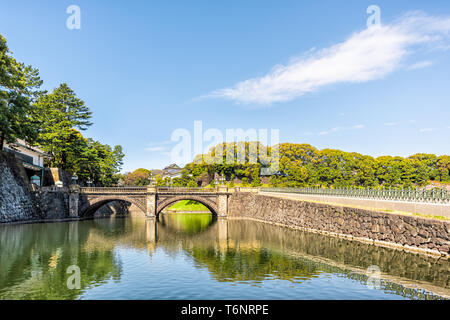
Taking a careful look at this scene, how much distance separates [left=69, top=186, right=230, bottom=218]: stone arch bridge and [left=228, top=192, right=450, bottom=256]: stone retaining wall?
907 cm

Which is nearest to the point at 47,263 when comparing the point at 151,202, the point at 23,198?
the point at 23,198

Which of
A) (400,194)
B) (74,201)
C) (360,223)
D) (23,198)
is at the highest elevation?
(400,194)

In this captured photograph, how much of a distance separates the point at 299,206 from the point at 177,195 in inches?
1057

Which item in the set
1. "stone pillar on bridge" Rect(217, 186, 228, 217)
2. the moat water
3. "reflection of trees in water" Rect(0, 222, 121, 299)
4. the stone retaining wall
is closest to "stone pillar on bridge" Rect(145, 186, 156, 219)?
"stone pillar on bridge" Rect(217, 186, 228, 217)

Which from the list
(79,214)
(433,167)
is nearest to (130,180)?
(79,214)

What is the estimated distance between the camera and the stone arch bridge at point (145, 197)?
62.2m

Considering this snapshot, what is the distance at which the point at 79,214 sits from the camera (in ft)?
204

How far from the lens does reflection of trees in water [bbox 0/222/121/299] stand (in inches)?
733

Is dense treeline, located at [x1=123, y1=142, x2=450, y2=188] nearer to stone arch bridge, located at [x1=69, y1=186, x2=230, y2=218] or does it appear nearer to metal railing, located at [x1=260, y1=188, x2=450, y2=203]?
stone arch bridge, located at [x1=69, y1=186, x2=230, y2=218]

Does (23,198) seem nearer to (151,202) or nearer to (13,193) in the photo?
(13,193)

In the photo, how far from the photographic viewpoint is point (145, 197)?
64.4 metres

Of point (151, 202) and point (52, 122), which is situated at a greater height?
point (52, 122)

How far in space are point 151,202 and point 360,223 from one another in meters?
41.4
